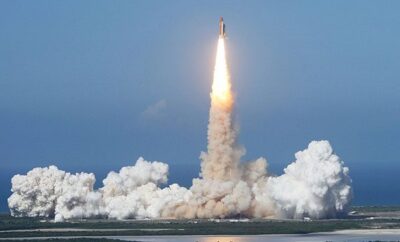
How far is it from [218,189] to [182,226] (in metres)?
4.25

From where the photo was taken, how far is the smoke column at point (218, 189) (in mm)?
104188

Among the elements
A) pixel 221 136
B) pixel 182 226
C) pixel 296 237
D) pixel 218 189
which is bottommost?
pixel 296 237

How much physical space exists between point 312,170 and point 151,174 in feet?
45.7

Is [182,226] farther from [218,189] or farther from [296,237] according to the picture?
[296,237]

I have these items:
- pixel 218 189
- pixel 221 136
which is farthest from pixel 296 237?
pixel 221 136

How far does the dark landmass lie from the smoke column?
1.24m

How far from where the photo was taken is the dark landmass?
97.6 m

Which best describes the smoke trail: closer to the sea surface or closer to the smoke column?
the smoke column

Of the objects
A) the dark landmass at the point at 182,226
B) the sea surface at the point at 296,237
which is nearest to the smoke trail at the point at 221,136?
the dark landmass at the point at 182,226

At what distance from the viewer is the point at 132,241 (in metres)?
91.1

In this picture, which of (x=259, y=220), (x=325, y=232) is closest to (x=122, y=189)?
(x=259, y=220)

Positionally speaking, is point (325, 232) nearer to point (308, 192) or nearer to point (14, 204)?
point (308, 192)

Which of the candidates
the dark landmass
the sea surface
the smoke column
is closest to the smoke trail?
the smoke column

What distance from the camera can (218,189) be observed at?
103812 millimetres
